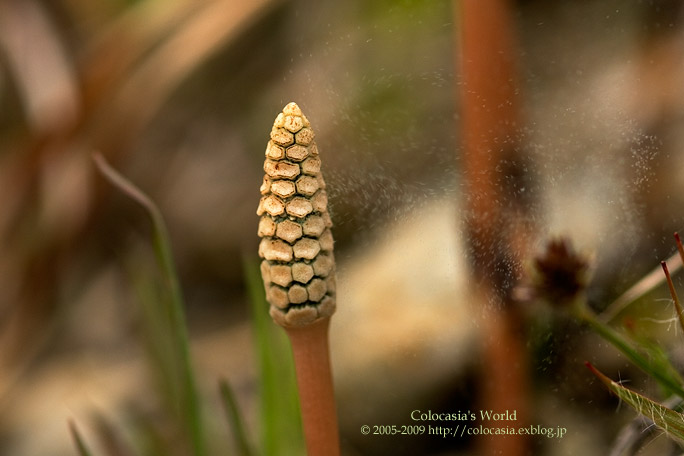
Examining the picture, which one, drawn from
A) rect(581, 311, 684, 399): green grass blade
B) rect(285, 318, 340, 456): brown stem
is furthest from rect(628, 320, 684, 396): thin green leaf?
rect(285, 318, 340, 456): brown stem

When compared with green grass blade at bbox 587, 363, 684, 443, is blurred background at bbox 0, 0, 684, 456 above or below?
above

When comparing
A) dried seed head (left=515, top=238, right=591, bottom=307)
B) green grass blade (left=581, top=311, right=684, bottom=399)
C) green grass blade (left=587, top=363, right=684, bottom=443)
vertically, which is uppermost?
dried seed head (left=515, top=238, right=591, bottom=307)

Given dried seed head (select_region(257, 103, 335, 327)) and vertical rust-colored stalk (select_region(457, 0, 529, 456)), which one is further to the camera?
vertical rust-colored stalk (select_region(457, 0, 529, 456))

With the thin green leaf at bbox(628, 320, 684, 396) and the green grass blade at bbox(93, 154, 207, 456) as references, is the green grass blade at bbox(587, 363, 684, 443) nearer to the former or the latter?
the thin green leaf at bbox(628, 320, 684, 396)

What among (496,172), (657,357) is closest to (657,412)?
(657,357)

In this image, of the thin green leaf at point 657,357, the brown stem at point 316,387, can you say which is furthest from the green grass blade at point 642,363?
the brown stem at point 316,387

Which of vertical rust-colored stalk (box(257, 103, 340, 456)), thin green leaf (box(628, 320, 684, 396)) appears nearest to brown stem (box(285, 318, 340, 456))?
vertical rust-colored stalk (box(257, 103, 340, 456))
